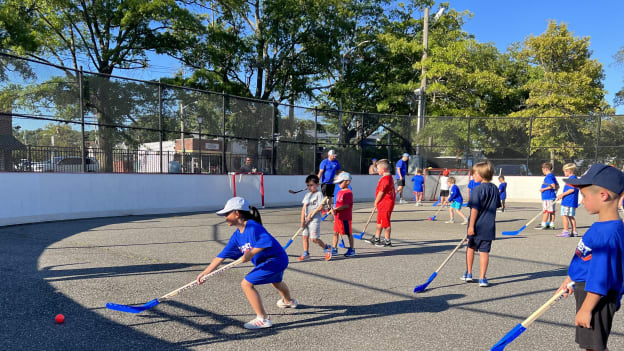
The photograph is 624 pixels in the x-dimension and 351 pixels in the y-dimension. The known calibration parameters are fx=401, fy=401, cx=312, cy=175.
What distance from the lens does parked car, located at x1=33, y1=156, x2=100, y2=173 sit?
9992 mm

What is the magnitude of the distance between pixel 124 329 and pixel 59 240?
493 centimetres

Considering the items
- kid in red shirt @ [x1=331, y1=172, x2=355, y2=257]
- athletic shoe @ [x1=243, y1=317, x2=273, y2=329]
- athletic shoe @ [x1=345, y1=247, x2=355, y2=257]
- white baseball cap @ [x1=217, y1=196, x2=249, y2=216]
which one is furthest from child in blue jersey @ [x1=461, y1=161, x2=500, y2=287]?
white baseball cap @ [x1=217, y1=196, x2=249, y2=216]

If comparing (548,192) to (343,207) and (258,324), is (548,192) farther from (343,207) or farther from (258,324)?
(258,324)

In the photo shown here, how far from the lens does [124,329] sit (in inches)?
146

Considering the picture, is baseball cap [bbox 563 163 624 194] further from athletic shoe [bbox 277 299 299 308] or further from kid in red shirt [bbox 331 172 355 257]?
kid in red shirt [bbox 331 172 355 257]

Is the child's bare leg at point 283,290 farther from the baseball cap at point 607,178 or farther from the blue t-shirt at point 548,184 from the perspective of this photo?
the blue t-shirt at point 548,184

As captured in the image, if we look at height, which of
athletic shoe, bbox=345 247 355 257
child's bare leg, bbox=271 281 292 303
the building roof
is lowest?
athletic shoe, bbox=345 247 355 257

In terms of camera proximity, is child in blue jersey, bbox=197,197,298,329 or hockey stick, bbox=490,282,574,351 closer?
hockey stick, bbox=490,282,574,351

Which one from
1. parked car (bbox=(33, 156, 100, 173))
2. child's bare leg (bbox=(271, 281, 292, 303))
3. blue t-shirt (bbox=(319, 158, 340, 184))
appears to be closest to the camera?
child's bare leg (bbox=(271, 281, 292, 303))

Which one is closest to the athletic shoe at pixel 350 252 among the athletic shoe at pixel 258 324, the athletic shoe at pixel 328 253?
the athletic shoe at pixel 328 253

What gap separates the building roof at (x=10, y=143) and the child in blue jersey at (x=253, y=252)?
8.40m

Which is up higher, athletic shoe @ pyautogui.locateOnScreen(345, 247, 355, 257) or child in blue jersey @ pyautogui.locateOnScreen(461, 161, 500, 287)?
child in blue jersey @ pyautogui.locateOnScreen(461, 161, 500, 287)

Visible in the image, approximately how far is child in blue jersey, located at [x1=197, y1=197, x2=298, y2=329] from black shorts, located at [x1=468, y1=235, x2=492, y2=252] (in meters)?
2.75

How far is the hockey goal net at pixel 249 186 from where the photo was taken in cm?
1400
